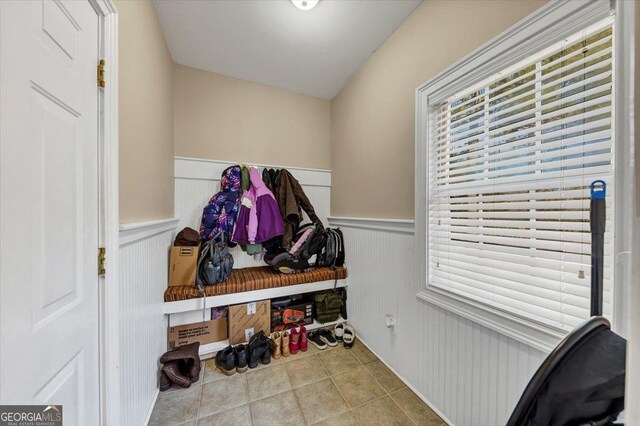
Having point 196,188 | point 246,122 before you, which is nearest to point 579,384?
point 196,188

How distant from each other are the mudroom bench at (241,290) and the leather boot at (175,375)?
26cm

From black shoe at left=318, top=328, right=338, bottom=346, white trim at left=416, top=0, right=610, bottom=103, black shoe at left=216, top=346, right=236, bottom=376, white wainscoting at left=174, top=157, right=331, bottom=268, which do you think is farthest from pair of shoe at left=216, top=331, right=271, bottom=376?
white trim at left=416, top=0, right=610, bottom=103

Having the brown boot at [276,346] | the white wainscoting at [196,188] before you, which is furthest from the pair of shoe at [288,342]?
the white wainscoting at [196,188]

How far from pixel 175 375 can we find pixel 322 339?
1.11 metres

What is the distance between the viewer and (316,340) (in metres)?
1.97

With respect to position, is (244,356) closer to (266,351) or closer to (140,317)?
(266,351)

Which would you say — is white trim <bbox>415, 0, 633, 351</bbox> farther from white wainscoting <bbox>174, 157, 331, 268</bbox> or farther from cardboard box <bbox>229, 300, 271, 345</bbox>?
white wainscoting <bbox>174, 157, 331, 268</bbox>

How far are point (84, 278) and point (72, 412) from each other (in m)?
0.40

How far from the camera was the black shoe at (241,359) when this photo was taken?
5.31ft

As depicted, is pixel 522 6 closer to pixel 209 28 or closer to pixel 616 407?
pixel 616 407

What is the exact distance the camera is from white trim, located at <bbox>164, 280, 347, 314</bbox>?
64.1 inches

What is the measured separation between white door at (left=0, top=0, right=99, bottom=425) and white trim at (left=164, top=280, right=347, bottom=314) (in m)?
0.83

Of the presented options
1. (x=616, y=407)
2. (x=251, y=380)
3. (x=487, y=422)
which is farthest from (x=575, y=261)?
(x=251, y=380)

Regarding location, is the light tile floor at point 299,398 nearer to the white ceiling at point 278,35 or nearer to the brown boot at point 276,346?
the brown boot at point 276,346
